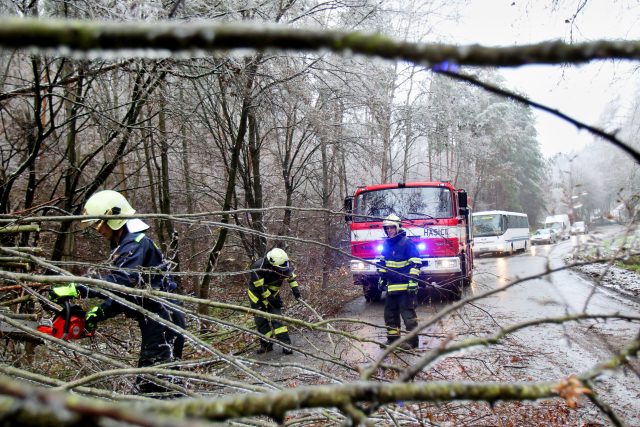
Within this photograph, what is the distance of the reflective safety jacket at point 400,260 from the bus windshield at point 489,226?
1833 cm

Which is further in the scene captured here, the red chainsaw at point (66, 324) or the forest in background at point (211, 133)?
the forest in background at point (211, 133)

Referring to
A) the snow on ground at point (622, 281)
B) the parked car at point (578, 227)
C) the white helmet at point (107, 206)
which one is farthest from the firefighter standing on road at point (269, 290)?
the snow on ground at point (622, 281)

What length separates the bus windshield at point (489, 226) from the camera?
23109 millimetres

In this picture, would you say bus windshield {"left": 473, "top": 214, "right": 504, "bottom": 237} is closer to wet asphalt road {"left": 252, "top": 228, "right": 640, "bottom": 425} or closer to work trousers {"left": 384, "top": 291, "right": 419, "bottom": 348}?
wet asphalt road {"left": 252, "top": 228, "right": 640, "bottom": 425}

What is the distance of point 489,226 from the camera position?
76.4 ft

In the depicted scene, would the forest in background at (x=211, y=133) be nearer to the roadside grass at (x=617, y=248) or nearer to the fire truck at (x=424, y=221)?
the roadside grass at (x=617, y=248)

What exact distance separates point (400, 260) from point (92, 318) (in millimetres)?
4269

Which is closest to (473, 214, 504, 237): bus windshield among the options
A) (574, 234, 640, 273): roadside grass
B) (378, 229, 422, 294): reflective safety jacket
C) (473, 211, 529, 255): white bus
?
(473, 211, 529, 255): white bus

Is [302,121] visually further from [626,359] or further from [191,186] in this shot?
[626,359]

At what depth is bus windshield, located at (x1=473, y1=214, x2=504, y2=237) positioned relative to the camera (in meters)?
→ 23.1

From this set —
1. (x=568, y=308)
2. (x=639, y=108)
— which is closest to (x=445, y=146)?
(x=639, y=108)

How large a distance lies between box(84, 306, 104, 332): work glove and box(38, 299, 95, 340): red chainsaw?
0.03 meters

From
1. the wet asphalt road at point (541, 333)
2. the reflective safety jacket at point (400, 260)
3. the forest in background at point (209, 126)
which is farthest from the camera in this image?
the reflective safety jacket at point (400, 260)

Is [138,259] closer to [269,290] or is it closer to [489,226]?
[269,290]
